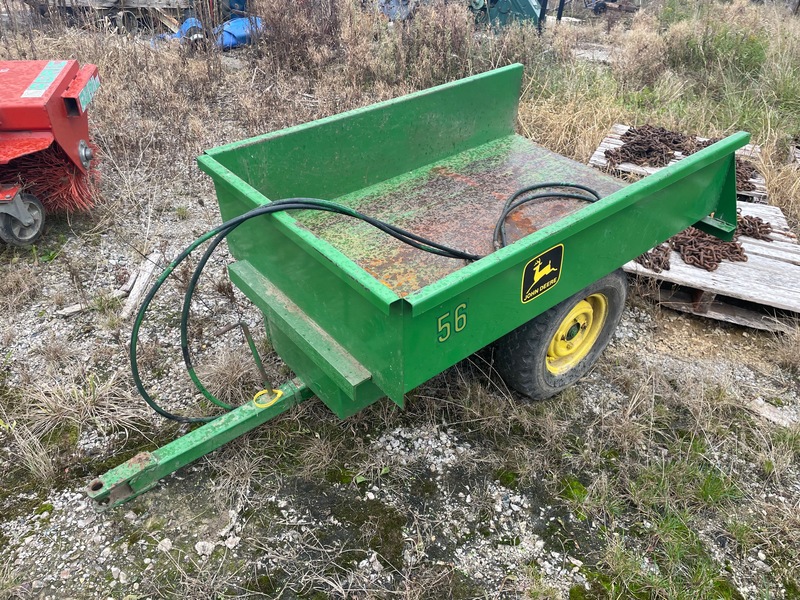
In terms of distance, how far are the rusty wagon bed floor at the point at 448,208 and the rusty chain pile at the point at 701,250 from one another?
1.56ft

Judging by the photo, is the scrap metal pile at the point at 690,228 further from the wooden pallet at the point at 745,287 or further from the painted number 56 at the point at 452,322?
the painted number 56 at the point at 452,322

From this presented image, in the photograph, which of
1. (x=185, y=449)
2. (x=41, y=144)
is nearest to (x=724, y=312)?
(x=185, y=449)

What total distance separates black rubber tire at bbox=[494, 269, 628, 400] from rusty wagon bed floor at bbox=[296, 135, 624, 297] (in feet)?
1.59

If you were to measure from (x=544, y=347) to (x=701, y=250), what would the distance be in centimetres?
153

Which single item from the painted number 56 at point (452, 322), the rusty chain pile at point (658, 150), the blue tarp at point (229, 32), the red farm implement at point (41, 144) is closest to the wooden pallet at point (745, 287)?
the rusty chain pile at point (658, 150)

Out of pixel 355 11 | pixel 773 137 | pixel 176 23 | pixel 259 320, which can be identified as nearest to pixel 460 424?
pixel 259 320

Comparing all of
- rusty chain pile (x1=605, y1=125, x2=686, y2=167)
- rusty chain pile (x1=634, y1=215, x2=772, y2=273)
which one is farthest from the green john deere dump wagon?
rusty chain pile (x1=605, y1=125, x2=686, y2=167)

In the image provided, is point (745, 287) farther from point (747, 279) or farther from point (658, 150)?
point (658, 150)

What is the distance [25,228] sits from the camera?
3.54 m

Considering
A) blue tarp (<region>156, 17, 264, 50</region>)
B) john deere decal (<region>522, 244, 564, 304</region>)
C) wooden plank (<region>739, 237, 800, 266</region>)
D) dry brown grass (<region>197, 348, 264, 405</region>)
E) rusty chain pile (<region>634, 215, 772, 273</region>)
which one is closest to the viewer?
john deere decal (<region>522, 244, 564, 304</region>)

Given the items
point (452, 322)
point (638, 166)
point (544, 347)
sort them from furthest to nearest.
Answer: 1. point (638, 166)
2. point (544, 347)
3. point (452, 322)

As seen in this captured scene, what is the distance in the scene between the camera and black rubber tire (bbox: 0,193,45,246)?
3406 millimetres

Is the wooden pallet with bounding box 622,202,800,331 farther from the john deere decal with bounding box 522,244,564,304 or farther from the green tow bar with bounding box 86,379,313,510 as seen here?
the green tow bar with bounding box 86,379,313,510

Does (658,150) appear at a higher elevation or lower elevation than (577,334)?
higher
